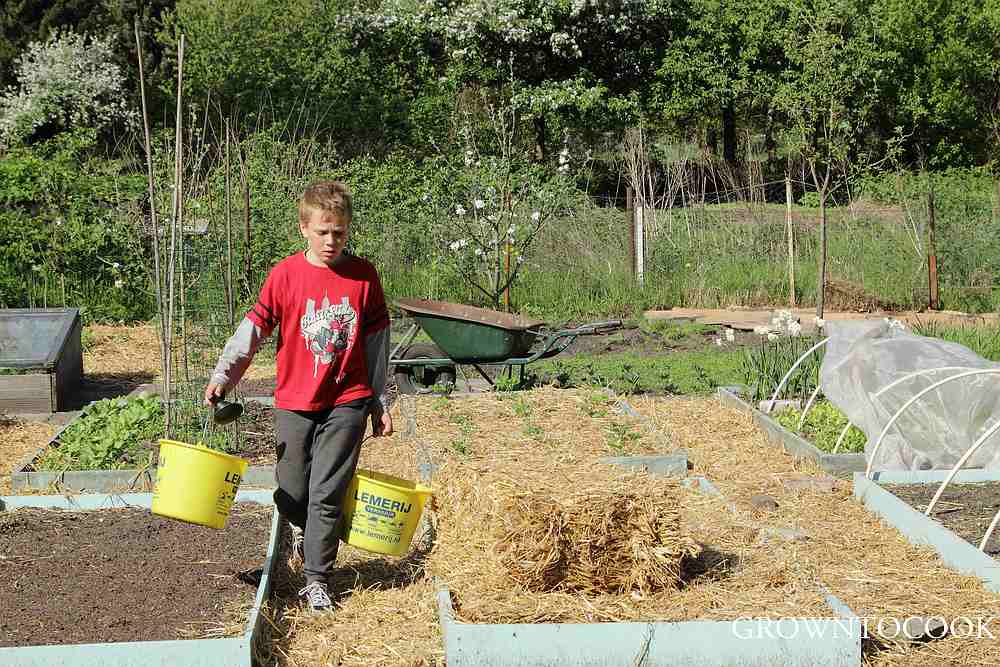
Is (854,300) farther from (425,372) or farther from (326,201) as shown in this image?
(326,201)

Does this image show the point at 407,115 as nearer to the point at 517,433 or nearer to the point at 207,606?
the point at 517,433

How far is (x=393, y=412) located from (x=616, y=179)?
19.3 m

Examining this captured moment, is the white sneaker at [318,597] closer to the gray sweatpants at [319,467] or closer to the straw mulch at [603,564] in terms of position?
the gray sweatpants at [319,467]

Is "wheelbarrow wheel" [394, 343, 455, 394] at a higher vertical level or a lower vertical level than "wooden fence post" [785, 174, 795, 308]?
lower

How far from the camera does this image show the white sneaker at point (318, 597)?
3750 mm

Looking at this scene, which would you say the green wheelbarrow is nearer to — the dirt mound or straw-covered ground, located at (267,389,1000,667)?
straw-covered ground, located at (267,389,1000,667)

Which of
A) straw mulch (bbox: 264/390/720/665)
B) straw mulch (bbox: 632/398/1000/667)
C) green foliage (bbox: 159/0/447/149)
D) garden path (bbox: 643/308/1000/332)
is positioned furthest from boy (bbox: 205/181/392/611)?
green foliage (bbox: 159/0/447/149)

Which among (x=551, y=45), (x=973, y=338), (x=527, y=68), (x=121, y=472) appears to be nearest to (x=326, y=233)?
(x=121, y=472)

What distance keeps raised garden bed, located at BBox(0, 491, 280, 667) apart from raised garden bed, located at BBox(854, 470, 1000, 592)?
99.1 inches

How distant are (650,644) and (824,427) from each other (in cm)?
341

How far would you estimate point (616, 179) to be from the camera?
25609mm

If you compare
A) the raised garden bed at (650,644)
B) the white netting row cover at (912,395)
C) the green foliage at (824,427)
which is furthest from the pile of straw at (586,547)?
the green foliage at (824,427)

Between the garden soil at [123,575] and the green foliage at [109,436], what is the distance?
1.00m

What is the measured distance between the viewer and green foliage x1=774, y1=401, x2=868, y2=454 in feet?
19.9
